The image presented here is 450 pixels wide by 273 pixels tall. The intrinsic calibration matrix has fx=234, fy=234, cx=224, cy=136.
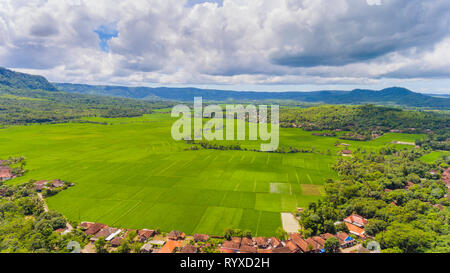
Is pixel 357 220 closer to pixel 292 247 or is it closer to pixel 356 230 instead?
pixel 356 230

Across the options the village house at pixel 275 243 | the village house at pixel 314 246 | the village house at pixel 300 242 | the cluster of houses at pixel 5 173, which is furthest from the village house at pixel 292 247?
the cluster of houses at pixel 5 173

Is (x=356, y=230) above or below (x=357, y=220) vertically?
below

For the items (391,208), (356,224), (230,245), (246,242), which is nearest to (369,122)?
(391,208)

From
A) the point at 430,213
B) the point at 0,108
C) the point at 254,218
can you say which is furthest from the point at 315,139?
the point at 0,108

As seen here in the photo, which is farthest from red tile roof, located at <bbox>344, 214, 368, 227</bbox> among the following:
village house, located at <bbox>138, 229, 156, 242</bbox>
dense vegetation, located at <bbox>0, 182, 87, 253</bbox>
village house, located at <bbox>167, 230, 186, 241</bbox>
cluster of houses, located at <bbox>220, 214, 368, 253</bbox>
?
dense vegetation, located at <bbox>0, 182, 87, 253</bbox>

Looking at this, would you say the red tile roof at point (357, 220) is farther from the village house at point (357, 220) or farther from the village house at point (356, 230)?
the village house at point (356, 230)

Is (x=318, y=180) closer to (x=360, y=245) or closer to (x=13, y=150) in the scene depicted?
(x=360, y=245)
